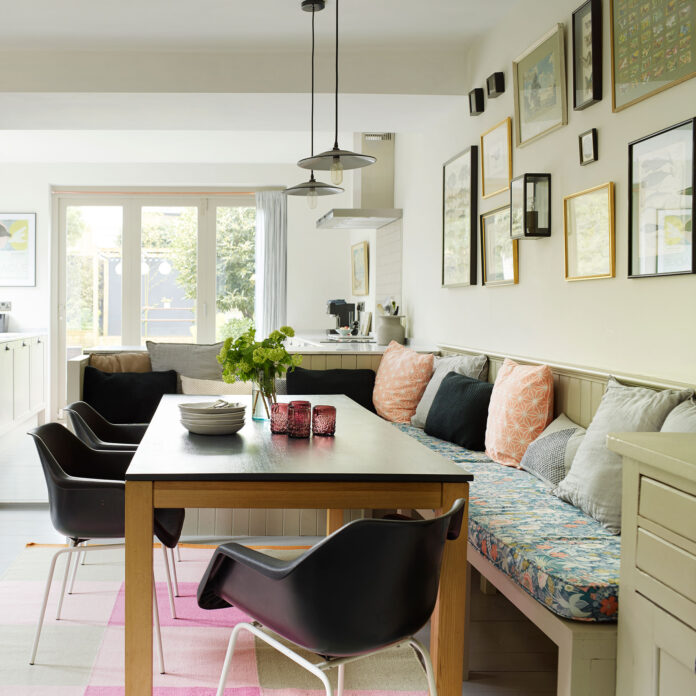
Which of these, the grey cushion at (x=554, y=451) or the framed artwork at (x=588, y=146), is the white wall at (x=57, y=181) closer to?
the framed artwork at (x=588, y=146)

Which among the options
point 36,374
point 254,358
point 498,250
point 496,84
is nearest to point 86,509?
point 254,358

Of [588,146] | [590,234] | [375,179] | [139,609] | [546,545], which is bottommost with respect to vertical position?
[139,609]

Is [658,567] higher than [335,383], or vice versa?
[335,383]

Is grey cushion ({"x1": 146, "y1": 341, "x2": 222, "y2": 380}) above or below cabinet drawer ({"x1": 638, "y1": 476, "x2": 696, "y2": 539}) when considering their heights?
above

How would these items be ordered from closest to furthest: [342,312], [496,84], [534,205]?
1. [534,205]
2. [496,84]
3. [342,312]

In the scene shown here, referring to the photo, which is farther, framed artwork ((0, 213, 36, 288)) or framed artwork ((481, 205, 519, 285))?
framed artwork ((0, 213, 36, 288))

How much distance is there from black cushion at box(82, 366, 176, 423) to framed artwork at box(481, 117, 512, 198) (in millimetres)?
2277

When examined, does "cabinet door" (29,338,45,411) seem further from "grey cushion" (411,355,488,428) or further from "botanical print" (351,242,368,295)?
"grey cushion" (411,355,488,428)

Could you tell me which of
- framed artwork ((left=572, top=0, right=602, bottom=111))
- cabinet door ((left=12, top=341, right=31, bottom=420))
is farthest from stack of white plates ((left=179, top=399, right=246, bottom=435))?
cabinet door ((left=12, top=341, right=31, bottom=420))

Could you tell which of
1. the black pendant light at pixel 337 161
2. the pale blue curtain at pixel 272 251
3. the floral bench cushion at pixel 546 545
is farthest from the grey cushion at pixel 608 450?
the pale blue curtain at pixel 272 251

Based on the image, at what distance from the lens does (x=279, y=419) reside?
8.54ft

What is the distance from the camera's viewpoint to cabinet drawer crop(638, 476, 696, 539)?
1501 mm

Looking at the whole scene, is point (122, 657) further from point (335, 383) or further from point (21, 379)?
point (21, 379)

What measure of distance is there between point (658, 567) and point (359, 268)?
6302 millimetres
